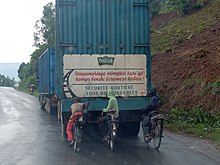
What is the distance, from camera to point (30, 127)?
17547 mm

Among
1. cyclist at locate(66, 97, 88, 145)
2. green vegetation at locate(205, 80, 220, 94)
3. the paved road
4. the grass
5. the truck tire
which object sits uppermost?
the grass

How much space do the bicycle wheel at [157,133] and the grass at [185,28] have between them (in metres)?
15.7

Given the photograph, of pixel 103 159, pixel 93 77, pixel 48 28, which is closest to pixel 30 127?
pixel 93 77

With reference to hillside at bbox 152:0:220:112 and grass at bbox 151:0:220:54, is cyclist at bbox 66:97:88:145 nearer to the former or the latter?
hillside at bbox 152:0:220:112

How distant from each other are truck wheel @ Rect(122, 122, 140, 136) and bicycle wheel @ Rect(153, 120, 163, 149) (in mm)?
2075

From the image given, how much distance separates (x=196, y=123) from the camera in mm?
16094

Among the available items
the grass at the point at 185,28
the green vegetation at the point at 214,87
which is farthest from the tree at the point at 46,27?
the green vegetation at the point at 214,87

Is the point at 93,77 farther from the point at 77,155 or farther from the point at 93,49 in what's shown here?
the point at 77,155

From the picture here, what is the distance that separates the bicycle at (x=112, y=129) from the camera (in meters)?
11.9

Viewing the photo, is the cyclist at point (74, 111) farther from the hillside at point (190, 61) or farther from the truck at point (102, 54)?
the hillside at point (190, 61)

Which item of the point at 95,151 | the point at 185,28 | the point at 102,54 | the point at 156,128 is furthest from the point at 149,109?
the point at 185,28

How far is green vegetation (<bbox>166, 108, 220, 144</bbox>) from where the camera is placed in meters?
14.4

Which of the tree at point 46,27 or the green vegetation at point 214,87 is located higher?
the tree at point 46,27

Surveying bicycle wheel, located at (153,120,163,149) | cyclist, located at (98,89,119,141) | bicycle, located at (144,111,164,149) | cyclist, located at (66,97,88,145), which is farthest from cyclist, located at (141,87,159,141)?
cyclist, located at (66,97,88,145)
